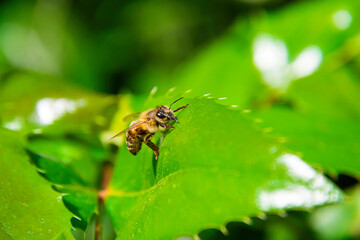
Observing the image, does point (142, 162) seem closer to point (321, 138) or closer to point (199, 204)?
point (199, 204)

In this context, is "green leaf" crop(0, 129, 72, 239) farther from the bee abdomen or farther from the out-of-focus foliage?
the bee abdomen

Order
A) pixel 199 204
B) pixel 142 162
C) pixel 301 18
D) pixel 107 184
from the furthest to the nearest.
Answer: pixel 301 18 → pixel 107 184 → pixel 142 162 → pixel 199 204

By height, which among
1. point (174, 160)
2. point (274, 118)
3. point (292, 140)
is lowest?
point (174, 160)

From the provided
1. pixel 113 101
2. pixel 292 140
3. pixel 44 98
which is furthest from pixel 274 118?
pixel 44 98

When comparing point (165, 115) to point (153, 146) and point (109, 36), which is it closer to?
point (153, 146)

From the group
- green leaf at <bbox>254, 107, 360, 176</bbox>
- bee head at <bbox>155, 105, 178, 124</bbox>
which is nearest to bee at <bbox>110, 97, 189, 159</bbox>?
bee head at <bbox>155, 105, 178, 124</bbox>

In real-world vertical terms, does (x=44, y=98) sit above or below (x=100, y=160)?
above

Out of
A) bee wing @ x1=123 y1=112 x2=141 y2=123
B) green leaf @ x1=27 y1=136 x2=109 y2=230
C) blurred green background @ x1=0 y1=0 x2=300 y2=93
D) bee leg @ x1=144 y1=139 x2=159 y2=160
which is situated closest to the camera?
bee leg @ x1=144 y1=139 x2=159 y2=160

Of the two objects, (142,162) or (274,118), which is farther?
(274,118)
